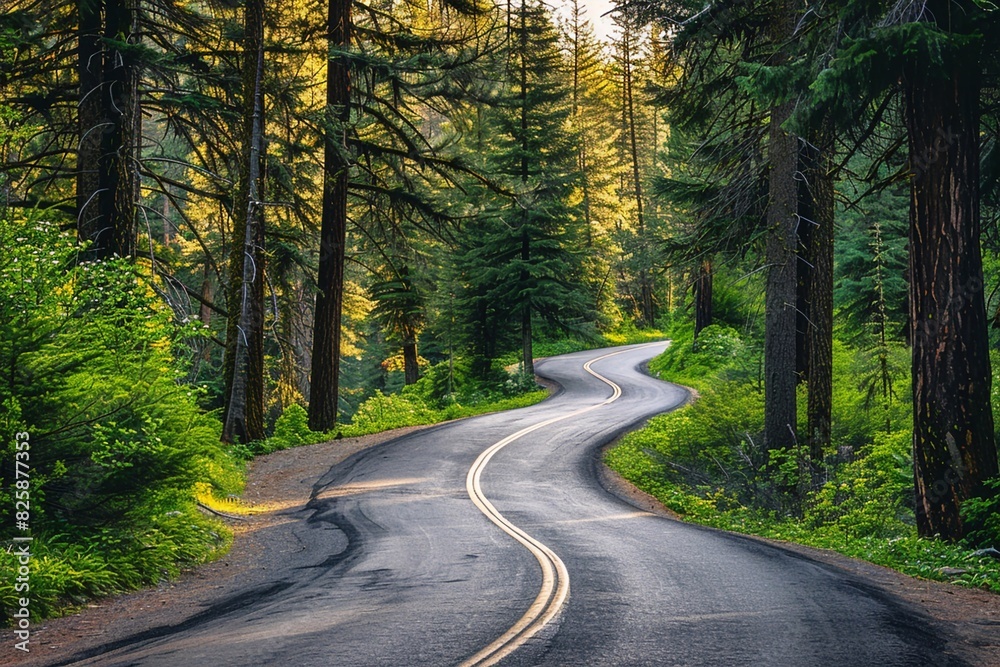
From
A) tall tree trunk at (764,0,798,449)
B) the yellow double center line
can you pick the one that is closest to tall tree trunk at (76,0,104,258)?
the yellow double center line

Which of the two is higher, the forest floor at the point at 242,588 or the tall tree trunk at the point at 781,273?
the tall tree trunk at the point at 781,273

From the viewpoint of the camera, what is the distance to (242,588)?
28.8 feet

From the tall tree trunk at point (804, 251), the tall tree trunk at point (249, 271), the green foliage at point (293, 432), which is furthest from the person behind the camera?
the green foliage at point (293, 432)

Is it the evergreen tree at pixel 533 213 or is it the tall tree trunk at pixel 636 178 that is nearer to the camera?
the evergreen tree at pixel 533 213

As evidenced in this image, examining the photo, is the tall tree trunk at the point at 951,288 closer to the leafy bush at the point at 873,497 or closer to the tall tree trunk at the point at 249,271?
the leafy bush at the point at 873,497

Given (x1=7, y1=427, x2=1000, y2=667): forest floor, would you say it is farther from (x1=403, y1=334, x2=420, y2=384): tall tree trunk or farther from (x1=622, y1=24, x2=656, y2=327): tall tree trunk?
(x1=622, y1=24, x2=656, y2=327): tall tree trunk

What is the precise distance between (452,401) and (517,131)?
12.1m

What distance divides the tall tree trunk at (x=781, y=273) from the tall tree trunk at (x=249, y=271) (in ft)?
38.0

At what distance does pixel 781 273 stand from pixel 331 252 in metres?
12.3

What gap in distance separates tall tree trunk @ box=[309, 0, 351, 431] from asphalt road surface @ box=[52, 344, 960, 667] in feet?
24.2

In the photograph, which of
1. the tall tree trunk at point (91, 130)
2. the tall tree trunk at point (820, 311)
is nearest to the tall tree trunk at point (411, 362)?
the tall tree trunk at point (820, 311)

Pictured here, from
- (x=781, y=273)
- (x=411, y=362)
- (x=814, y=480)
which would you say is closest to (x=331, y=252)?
(x=781, y=273)

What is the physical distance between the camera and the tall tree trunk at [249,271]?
19203 millimetres

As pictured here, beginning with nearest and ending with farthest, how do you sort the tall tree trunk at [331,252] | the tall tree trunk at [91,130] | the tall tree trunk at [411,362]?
1. the tall tree trunk at [91,130]
2. the tall tree trunk at [331,252]
3. the tall tree trunk at [411,362]
